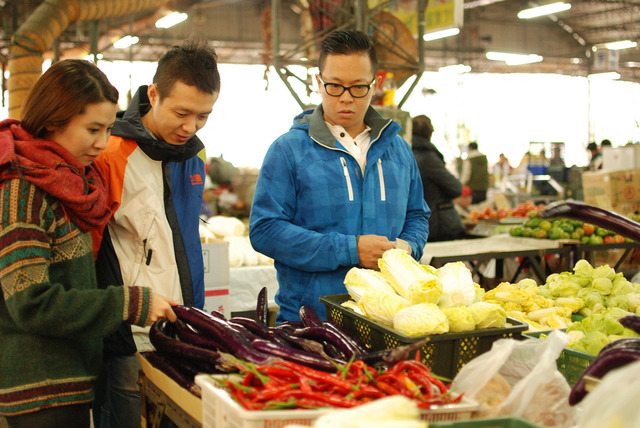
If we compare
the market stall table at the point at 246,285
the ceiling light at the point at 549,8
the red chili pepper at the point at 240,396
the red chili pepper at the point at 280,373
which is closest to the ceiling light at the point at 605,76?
the ceiling light at the point at 549,8

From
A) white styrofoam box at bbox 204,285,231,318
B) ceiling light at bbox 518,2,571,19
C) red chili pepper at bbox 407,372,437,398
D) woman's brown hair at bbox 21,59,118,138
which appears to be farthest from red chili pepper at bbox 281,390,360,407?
ceiling light at bbox 518,2,571,19

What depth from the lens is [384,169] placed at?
2561mm

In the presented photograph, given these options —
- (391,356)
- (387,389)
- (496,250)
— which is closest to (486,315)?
(391,356)

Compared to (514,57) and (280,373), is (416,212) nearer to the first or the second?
(280,373)

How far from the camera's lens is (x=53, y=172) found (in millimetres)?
1736

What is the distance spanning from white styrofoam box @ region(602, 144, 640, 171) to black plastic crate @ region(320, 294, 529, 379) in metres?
7.35

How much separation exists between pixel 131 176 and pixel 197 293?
21.4 inches

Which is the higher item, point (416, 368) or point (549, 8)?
point (549, 8)

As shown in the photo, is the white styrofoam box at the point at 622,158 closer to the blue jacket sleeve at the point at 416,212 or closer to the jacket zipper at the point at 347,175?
the blue jacket sleeve at the point at 416,212

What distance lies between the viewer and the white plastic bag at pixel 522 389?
1.45 metres

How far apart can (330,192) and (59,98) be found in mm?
1075

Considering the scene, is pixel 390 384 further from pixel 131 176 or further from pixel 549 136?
pixel 549 136

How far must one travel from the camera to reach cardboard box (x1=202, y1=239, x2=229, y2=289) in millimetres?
3855

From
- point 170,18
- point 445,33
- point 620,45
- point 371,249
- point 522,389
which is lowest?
point 522,389
